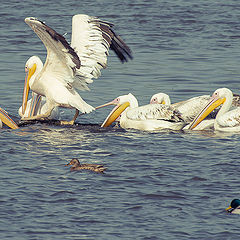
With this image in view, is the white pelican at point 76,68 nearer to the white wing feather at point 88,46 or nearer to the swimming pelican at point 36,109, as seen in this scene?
the white wing feather at point 88,46

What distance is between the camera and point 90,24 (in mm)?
11328

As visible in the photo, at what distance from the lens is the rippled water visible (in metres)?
6.27

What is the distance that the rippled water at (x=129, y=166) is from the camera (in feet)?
20.6

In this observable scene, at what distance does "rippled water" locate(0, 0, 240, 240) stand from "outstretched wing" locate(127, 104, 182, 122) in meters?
0.29

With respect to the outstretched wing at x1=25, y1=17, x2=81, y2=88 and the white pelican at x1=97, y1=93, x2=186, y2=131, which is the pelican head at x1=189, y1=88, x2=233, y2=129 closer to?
the white pelican at x1=97, y1=93, x2=186, y2=131

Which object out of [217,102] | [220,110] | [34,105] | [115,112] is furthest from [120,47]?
[220,110]

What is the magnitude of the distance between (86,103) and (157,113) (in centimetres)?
134

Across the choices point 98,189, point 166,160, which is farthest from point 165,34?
point 98,189

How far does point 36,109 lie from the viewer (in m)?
11.5

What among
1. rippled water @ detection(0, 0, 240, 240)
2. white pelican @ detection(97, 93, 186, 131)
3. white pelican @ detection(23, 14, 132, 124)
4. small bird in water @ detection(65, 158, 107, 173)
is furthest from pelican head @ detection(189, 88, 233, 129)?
small bird in water @ detection(65, 158, 107, 173)

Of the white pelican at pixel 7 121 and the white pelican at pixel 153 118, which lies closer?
the white pelican at pixel 153 118

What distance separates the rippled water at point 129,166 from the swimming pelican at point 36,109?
1.70ft

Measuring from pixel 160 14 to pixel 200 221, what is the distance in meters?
14.4

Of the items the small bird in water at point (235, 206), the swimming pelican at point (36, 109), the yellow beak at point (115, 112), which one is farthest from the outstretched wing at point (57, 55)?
the small bird in water at point (235, 206)
